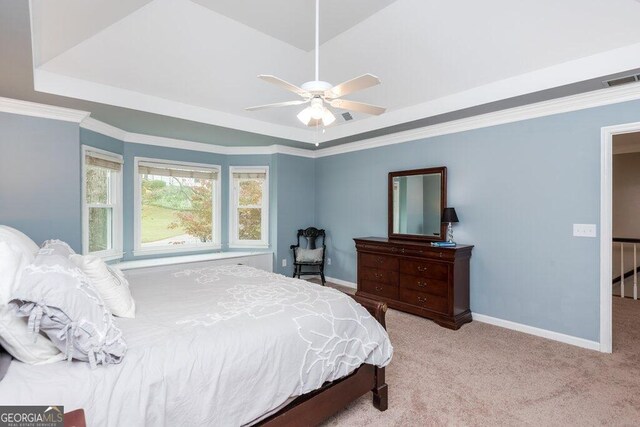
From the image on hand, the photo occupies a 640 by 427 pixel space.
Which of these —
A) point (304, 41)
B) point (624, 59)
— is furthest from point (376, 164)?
point (624, 59)

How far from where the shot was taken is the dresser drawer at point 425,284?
11.7 feet

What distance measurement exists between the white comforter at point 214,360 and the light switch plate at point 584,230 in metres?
2.36

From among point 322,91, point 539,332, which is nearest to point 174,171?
point 322,91

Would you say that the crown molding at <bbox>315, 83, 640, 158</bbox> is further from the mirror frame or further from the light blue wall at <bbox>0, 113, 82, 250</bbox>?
the light blue wall at <bbox>0, 113, 82, 250</bbox>

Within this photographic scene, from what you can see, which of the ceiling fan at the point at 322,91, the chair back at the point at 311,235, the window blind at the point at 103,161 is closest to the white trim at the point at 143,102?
the window blind at the point at 103,161

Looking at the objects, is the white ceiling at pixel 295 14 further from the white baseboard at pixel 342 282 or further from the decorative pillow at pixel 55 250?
the white baseboard at pixel 342 282

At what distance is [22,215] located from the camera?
3.13 meters

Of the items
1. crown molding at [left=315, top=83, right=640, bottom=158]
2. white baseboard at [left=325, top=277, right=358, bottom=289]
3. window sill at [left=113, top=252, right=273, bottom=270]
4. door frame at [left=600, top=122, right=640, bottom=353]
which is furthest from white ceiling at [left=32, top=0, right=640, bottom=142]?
white baseboard at [left=325, top=277, right=358, bottom=289]

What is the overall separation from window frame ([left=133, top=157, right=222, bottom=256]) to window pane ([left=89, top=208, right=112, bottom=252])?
32cm

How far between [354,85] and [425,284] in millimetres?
2634

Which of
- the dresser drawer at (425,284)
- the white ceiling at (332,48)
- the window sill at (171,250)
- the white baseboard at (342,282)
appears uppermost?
the white ceiling at (332,48)

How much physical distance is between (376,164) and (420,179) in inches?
32.7

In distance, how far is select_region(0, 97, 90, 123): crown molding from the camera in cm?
306

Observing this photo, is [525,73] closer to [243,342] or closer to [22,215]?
[243,342]
